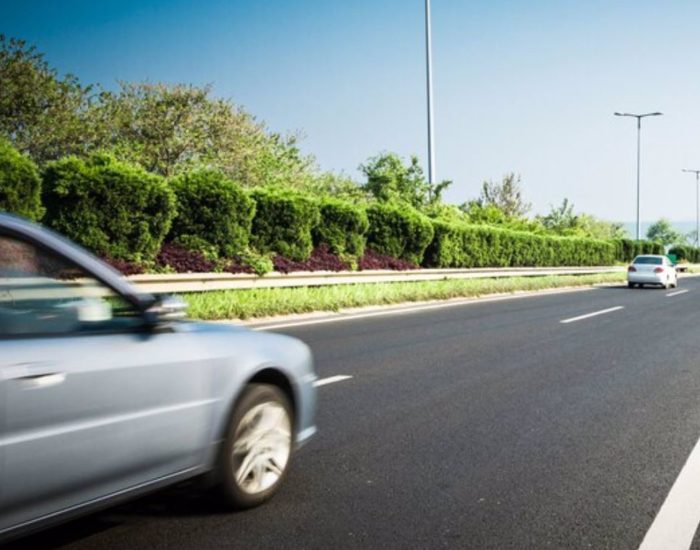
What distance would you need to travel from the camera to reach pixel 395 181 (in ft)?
132

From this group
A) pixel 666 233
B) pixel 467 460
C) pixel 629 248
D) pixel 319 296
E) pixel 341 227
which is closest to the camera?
pixel 467 460

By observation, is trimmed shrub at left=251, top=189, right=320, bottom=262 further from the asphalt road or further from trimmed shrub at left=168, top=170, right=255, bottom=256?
the asphalt road

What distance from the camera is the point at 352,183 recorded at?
60.8 meters

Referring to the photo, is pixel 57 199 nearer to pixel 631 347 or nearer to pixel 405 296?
pixel 405 296

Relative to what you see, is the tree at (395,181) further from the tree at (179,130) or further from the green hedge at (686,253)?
the green hedge at (686,253)

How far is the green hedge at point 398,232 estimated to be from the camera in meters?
24.2

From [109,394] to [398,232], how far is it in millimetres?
21894

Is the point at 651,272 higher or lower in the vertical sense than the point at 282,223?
lower

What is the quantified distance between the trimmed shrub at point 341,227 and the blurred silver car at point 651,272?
14738 millimetres

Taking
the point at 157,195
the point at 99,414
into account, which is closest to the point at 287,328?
the point at 157,195

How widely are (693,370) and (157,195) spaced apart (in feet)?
35.8

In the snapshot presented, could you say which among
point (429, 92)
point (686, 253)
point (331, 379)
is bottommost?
point (686, 253)

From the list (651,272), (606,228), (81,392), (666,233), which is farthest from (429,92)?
(666,233)

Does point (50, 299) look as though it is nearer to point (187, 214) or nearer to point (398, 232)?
point (187, 214)
